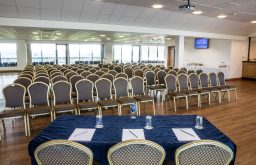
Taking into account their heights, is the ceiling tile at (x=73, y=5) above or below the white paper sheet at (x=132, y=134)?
above

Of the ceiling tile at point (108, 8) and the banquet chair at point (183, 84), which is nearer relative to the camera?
the banquet chair at point (183, 84)

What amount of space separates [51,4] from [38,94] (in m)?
3.60

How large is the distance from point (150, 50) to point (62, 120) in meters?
26.2

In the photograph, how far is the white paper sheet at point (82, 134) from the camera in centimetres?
259

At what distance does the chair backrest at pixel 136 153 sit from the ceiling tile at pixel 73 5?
6.58m

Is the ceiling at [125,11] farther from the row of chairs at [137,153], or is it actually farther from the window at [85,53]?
the window at [85,53]

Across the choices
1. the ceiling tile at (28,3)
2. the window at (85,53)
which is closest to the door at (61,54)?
the window at (85,53)

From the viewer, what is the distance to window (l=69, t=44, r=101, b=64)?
24.1m

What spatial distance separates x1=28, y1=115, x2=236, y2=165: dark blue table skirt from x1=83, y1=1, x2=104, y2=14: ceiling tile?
17.7 feet

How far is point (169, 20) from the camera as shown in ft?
33.4

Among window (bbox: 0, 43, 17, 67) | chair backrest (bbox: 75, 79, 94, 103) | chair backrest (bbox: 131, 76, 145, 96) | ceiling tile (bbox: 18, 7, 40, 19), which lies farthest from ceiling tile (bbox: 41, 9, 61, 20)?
window (bbox: 0, 43, 17, 67)

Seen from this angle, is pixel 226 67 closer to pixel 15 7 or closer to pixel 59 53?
→ pixel 15 7

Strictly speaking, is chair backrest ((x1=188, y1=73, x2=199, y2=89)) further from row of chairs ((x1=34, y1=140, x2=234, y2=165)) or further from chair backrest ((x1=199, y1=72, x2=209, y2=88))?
row of chairs ((x1=34, y1=140, x2=234, y2=165))

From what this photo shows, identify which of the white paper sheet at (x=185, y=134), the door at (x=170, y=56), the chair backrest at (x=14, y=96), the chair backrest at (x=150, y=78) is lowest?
the white paper sheet at (x=185, y=134)
